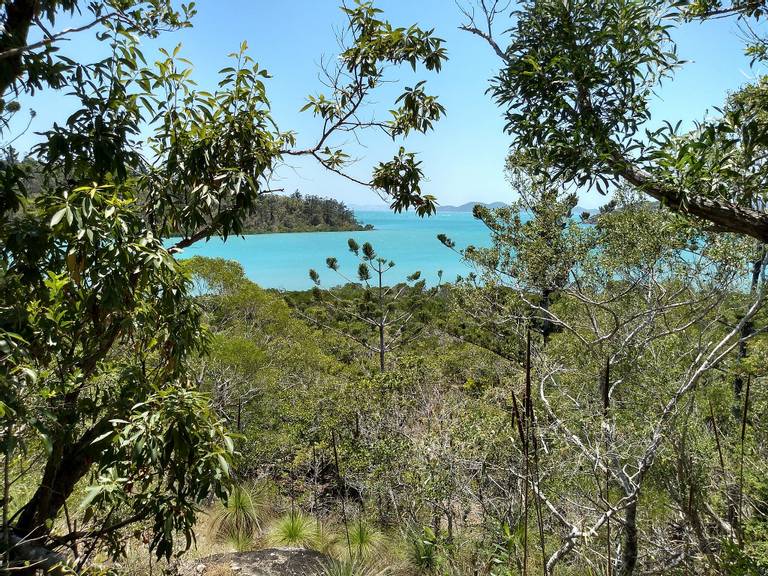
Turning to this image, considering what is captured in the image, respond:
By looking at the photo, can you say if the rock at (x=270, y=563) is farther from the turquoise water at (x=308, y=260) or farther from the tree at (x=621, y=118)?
the turquoise water at (x=308, y=260)

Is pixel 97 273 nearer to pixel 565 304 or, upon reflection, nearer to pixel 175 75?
pixel 175 75

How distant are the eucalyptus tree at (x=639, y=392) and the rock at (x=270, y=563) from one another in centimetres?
180

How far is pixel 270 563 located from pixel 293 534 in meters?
2.04

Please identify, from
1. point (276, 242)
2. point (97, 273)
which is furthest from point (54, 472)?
→ point (276, 242)

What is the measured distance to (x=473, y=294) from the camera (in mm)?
7461

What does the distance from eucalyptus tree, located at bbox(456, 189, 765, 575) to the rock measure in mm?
1795

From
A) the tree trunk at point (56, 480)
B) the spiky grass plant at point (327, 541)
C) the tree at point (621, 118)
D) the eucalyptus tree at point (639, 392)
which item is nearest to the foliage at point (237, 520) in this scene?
the spiky grass plant at point (327, 541)

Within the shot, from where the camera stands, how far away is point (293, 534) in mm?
5840

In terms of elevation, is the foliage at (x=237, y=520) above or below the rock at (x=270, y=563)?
below

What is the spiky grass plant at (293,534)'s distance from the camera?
19.0 feet

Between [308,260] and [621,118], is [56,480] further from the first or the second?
[308,260]

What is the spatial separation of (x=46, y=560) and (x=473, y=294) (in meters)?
6.32

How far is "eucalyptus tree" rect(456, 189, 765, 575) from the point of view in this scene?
13.8ft

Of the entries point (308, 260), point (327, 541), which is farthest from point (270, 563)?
point (308, 260)
